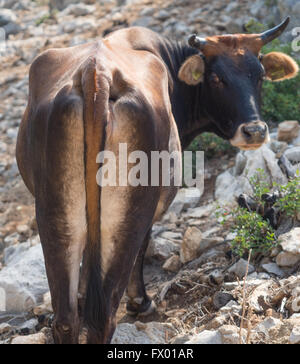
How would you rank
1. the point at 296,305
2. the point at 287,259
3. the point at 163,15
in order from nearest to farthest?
the point at 296,305 → the point at 287,259 → the point at 163,15

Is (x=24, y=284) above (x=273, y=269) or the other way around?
the other way around

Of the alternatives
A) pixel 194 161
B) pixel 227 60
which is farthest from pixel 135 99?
pixel 194 161

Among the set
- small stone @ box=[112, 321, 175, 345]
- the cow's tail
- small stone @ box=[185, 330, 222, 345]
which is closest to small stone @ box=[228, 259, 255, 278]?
small stone @ box=[112, 321, 175, 345]

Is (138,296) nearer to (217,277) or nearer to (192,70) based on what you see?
(217,277)

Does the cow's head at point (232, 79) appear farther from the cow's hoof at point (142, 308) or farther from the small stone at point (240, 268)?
the cow's hoof at point (142, 308)

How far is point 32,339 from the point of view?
4.05 m

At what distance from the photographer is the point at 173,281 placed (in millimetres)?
4941

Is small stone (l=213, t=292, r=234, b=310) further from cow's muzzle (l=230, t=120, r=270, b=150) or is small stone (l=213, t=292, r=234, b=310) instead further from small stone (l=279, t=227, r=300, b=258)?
cow's muzzle (l=230, t=120, r=270, b=150)

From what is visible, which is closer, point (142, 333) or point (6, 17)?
point (142, 333)

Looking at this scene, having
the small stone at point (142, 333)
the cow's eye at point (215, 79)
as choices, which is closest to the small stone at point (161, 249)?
the small stone at point (142, 333)

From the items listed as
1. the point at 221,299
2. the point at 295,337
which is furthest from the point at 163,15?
the point at 295,337

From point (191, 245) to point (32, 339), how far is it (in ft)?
5.89

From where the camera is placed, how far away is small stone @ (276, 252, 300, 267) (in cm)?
445
